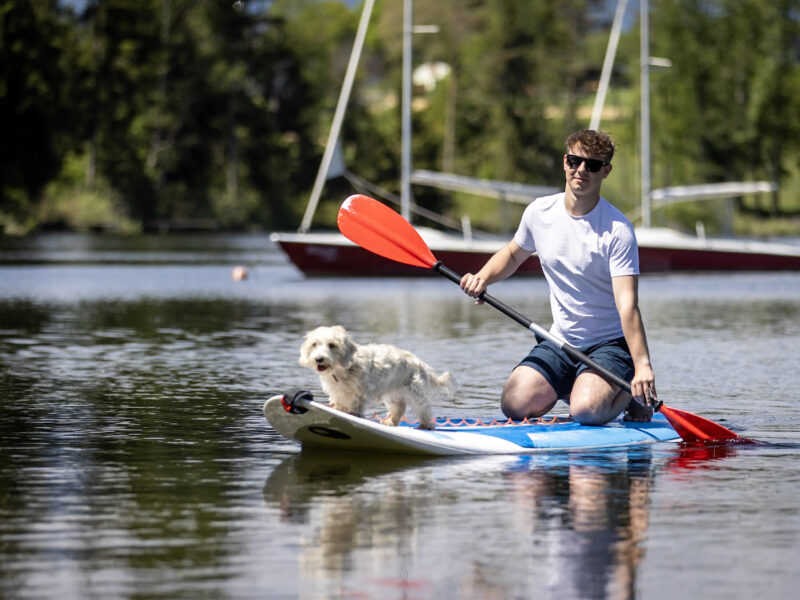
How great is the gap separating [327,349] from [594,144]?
6.50 feet

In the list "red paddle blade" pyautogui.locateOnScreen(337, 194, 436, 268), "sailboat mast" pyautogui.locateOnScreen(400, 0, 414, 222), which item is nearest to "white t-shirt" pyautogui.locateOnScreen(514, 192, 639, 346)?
"red paddle blade" pyautogui.locateOnScreen(337, 194, 436, 268)

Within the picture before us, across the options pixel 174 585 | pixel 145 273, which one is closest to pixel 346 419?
pixel 174 585

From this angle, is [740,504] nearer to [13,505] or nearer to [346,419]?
[346,419]

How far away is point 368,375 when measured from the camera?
866 cm

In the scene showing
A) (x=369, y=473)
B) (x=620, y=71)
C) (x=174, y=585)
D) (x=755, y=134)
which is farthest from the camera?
(x=620, y=71)

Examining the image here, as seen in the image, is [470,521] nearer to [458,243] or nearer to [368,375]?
[368,375]

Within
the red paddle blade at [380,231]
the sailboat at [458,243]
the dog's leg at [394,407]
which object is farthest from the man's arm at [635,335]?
the sailboat at [458,243]

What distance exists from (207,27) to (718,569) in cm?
7612

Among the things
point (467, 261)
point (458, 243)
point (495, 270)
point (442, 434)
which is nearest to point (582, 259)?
point (495, 270)

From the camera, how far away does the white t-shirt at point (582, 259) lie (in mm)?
9078

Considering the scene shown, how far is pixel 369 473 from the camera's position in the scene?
849 cm

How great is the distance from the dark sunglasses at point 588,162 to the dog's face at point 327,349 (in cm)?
170

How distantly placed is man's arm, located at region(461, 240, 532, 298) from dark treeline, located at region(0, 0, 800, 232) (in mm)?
63133

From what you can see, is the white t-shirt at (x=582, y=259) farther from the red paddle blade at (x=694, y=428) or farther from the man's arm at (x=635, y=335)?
the red paddle blade at (x=694, y=428)
